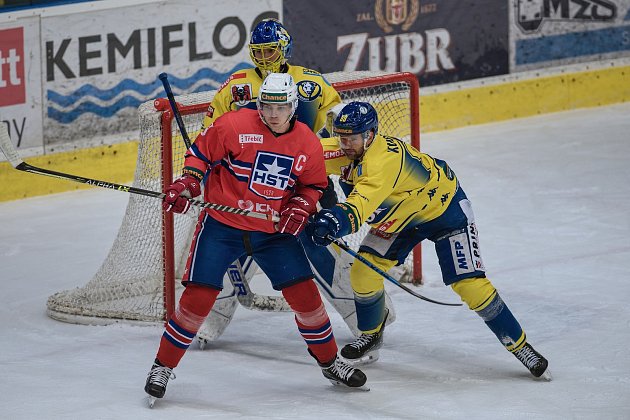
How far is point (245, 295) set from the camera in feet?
17.7

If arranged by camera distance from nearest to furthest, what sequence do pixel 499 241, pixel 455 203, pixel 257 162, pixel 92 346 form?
1. pixel 257 162
2. pixel 455 203
3. pixel 92 346
4. pixel 499 241

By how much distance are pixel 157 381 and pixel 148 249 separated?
125 centimetres

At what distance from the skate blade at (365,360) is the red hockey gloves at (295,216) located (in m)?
0.77

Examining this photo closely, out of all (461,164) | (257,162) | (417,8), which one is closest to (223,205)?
(257,162)

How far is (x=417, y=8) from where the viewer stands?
8.49 meters

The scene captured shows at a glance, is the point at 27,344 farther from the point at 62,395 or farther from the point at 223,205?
the point at 223,205

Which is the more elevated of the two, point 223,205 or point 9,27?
point 9,27

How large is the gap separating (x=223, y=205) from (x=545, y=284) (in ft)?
6.80

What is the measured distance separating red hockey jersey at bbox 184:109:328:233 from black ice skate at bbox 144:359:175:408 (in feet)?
1.86

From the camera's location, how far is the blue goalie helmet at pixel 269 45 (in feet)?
17.1

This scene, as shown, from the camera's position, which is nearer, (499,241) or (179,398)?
(179,398)

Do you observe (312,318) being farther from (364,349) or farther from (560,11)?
(560,11)

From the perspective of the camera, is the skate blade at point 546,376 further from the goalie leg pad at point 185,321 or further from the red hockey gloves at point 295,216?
the goalie leg pad at point 185,321

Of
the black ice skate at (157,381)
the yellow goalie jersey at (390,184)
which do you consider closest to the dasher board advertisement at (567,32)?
the yellow goalie jersey at (390,184)
